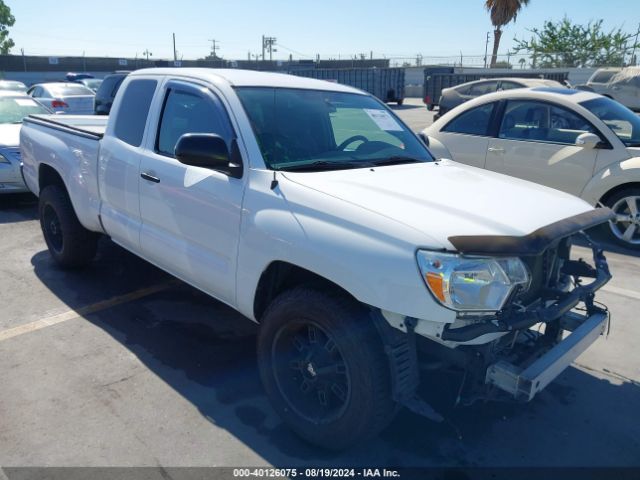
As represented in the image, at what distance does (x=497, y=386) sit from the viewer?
96.9 inches

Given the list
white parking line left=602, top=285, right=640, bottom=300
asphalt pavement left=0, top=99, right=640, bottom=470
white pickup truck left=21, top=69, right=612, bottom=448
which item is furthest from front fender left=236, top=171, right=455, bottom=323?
white parking line left=602, top=285, right=640, bottom=300

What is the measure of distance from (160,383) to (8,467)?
954 millimetres

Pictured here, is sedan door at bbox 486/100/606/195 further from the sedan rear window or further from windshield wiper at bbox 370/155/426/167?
the sedan rear window

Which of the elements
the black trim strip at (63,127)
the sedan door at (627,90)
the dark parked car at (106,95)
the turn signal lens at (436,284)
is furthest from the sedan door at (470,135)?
the sedan door at (627,90)

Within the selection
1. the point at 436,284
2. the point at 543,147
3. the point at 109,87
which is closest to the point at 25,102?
the point at 109,87

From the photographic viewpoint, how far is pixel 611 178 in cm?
606

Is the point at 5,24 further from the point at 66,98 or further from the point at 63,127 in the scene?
A: the point at 63,127

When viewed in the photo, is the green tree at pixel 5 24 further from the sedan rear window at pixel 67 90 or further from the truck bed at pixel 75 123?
the truck bed at pixel 75 123

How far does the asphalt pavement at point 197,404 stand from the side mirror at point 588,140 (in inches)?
86.0

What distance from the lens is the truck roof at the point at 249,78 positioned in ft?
11.5

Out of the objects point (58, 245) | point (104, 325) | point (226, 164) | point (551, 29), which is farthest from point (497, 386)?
point (551, 29)

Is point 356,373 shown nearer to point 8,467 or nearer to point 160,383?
point 160,383

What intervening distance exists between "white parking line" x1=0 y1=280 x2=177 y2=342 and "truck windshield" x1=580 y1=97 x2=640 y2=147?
17.5 feet

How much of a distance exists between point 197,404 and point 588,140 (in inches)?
205
